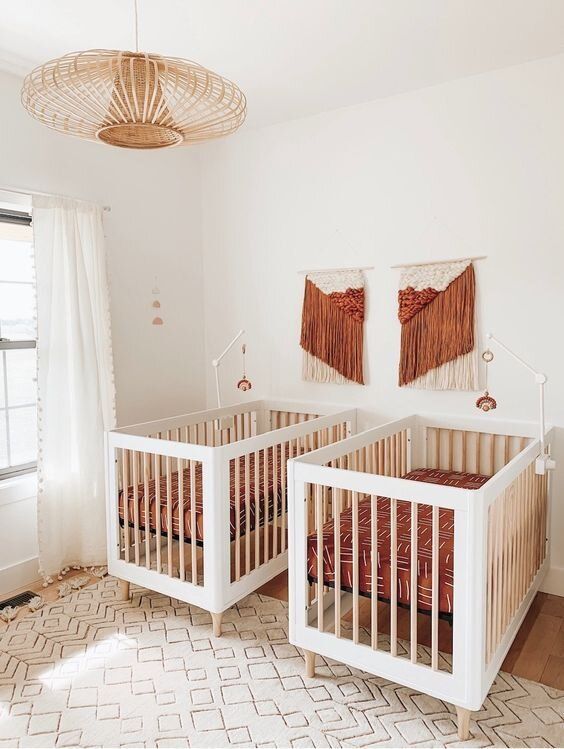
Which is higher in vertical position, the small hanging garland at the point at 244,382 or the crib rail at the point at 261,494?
the small hanging garland at the point at 244,382

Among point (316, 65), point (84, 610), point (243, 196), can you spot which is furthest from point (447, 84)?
point (84, 610)

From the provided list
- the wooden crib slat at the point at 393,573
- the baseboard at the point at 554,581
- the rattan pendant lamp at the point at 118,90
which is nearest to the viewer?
the rattan pendant lamp at the point at 118,90

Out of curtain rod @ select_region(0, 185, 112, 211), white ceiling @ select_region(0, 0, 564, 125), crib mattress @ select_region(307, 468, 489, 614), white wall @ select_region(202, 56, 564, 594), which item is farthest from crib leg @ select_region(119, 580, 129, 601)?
white ceiling @ select_region(0, 0, 564, 125)

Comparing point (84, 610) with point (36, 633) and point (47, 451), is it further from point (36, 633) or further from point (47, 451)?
point (47, 451)

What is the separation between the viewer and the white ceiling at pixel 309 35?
2285 millimetres

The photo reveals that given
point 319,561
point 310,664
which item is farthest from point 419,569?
point 310,664

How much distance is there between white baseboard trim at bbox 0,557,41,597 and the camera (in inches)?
115

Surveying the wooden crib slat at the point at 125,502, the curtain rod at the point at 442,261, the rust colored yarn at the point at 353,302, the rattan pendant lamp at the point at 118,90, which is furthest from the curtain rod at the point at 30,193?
the curtain rod at the point at 442,261

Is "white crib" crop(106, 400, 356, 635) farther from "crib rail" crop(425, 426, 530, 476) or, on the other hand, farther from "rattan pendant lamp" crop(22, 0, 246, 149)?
"rattan pendant lamp" crop(22, 0, 246, 149)

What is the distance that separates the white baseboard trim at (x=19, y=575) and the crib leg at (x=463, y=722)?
7.08 ft

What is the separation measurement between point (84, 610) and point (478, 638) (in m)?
1.76

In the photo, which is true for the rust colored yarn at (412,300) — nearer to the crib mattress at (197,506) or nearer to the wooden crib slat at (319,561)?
the crib mattress at (197,506)

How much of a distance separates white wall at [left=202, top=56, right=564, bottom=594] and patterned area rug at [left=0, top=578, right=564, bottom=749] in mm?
1219

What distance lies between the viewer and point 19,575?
9.77 feet
